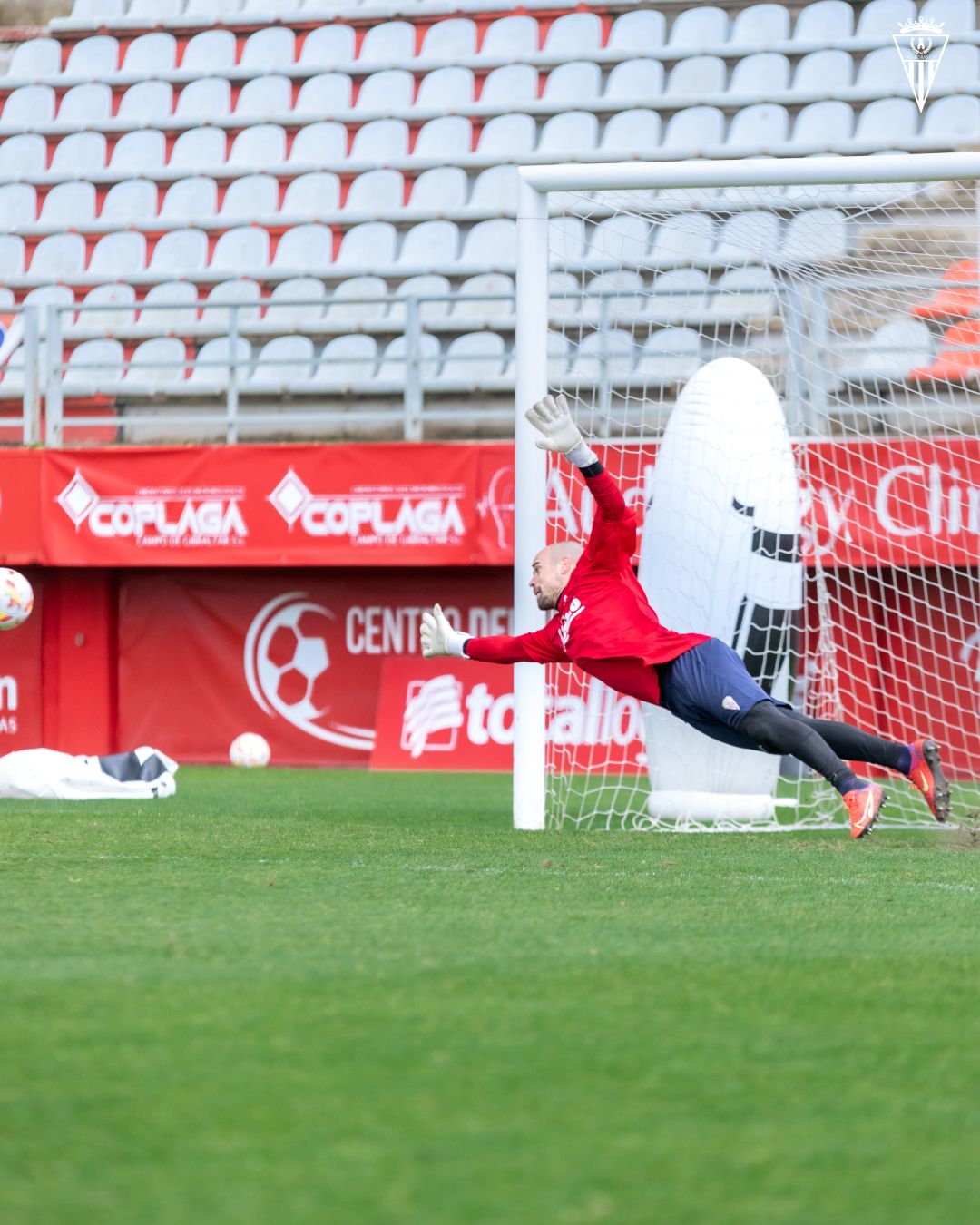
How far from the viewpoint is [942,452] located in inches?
370

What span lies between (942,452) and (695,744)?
3.32 metres

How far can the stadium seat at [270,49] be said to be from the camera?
14.6m

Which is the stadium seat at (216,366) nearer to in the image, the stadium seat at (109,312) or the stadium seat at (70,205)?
the stadium seat at (109,312)

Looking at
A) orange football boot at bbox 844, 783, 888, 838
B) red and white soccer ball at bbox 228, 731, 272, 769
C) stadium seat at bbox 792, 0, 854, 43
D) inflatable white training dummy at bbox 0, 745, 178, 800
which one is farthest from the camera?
stadium seat at bbox 792, 0, 854, 43

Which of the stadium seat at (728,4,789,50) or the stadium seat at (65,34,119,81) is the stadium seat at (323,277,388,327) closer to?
the stadium seat at (728,4,789,50)

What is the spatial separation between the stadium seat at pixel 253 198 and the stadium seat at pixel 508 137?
173 cm

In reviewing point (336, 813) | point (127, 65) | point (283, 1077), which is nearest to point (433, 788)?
point (336, 813)

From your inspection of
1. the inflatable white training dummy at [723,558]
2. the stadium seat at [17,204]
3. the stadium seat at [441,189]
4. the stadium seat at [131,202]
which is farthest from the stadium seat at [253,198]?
the inflatable white training dummy at [723,558]

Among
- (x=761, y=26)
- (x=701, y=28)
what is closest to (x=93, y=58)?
(x=701, y=28)

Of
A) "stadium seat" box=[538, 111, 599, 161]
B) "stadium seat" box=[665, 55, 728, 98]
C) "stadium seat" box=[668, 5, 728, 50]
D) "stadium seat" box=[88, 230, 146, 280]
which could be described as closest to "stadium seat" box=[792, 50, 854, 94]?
"stadium seat" box=[665, 55, 728, 98]

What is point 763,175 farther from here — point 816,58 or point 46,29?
point 46,29

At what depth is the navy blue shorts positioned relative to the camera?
217 inches

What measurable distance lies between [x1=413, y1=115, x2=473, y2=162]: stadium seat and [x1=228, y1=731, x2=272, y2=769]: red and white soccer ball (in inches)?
→ 210

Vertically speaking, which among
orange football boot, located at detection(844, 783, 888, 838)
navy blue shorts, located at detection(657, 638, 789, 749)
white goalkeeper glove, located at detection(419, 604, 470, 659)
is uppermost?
white goalkeeper glove, located at detection(419, 604, 470, 659)
